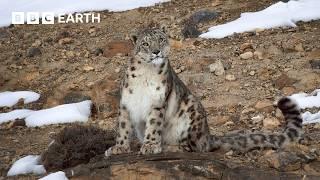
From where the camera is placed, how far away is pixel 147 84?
936cm

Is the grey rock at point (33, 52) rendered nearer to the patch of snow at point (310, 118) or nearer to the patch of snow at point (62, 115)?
the patch of snow at point (62, 115)

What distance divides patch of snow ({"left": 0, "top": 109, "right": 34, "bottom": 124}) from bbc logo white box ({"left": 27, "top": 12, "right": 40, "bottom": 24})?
24.7ft

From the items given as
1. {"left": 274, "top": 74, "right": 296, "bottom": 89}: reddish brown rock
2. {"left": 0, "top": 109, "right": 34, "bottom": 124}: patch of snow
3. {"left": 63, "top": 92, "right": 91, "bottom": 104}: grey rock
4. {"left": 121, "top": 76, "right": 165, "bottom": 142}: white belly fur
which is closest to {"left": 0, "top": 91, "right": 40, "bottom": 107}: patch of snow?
{"left": 0, "top": 109, "right": 34, "bottom": 124}: patch of snow

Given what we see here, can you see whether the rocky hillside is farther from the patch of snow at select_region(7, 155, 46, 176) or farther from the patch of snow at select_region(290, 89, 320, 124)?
the patch of snow at select_region(290, 89, 320, 124)

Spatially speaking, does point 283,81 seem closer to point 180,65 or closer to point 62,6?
point 180,65

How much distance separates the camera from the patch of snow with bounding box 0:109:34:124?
53.9 ft

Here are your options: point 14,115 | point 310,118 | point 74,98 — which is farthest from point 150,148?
point 14,115

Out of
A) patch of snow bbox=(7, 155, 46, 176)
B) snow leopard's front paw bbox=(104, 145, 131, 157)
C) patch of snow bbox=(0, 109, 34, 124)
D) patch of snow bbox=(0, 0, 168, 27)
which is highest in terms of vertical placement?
patch of snow bbox=(0, 0, 168, 27)

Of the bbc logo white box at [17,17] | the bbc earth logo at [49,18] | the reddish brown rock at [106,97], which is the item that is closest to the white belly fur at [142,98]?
the reddish brown rock at [106,97]

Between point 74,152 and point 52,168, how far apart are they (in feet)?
1.59

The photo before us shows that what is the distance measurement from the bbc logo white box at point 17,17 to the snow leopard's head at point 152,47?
15.5 m

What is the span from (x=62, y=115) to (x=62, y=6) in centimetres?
1005

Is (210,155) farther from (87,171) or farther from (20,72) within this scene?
(20,72)

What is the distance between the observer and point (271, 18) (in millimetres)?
20000
